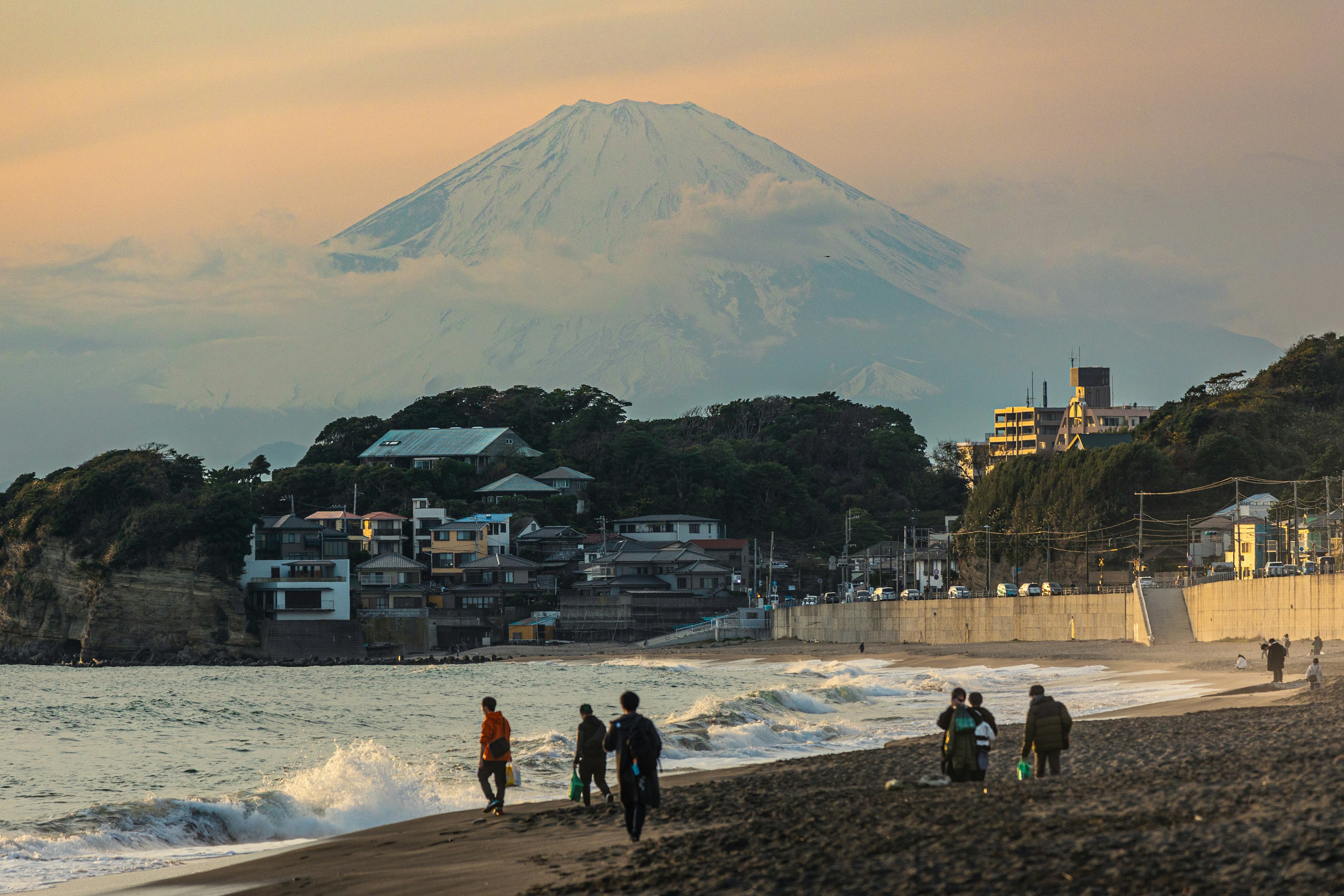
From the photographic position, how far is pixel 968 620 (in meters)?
66.7

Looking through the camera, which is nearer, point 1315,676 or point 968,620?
point 1315,676

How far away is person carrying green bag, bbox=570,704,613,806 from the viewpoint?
40.7 feet

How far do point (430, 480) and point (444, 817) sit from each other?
93.2 metres

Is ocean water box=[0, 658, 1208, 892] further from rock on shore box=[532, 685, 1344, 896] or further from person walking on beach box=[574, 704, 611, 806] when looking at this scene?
rock on shore box=[532, 685, 1344, 896]

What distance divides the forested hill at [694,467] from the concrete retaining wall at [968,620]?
23.7 m

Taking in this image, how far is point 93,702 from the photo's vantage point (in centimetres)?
4672

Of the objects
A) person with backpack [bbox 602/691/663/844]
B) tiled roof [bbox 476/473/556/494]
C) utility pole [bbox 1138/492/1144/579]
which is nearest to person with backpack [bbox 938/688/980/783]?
person with backpack [bbox 602/691/663/844]

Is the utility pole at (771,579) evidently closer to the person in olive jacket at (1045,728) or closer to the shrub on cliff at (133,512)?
the shrub on cliff at (133,512)

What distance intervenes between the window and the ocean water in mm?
23028

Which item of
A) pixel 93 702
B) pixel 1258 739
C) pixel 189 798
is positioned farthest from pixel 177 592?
pixel 1258 739

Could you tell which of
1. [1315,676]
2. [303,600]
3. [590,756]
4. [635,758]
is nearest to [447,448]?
[303,600]

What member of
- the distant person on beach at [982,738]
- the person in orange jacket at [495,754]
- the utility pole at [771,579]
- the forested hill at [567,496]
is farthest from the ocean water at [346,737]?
the utility pole at [771,579]

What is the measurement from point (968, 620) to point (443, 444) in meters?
61.8

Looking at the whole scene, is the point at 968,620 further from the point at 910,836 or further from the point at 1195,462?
the point at 910,836
